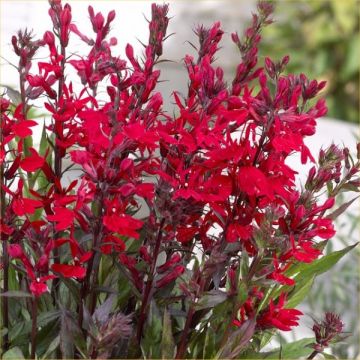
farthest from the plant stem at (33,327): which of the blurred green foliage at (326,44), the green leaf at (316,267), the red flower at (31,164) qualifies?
the blurred green foliage at (326,44)

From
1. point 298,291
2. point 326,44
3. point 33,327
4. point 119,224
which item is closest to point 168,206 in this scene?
point 119,224

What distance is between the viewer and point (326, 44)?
4234 mm

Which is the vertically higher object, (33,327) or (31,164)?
(31,164)

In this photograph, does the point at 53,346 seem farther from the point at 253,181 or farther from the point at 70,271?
the point at 253,181

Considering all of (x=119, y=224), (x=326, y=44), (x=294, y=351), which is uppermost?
(x=326, y=44)

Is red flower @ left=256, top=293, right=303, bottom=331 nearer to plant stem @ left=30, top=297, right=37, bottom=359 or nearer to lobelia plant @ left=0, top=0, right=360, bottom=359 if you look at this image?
lobelia plant @ left=0, top=0, right=360, bottom=359

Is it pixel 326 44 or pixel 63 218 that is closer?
pixel 63 218

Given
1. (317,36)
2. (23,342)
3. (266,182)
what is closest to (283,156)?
(266,182)

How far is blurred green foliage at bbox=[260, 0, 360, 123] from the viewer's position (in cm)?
413

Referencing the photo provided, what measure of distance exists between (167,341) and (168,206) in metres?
0.12

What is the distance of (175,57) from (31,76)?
1.69 feet

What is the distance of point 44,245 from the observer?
0.57 meters

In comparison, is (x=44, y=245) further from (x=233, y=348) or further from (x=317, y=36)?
(x=317, y=36)

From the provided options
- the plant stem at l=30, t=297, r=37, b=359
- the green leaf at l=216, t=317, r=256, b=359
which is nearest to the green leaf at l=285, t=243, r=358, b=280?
the green leaf at l=216, t=317, r=256, b=359
